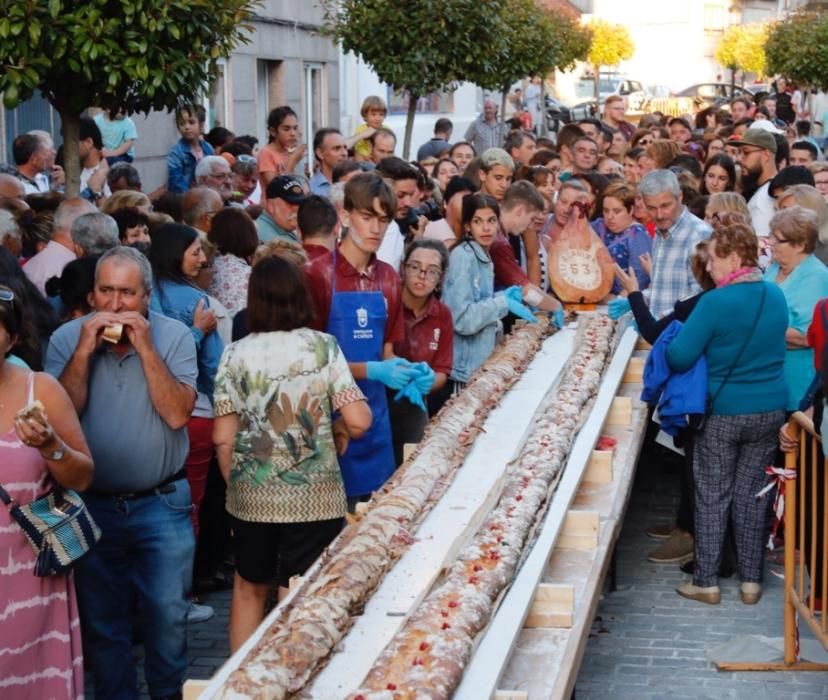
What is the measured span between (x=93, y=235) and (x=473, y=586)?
2.92 meters

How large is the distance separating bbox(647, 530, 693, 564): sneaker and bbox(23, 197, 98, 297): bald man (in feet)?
12.3

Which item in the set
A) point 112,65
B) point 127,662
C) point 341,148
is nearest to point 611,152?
point 341,148

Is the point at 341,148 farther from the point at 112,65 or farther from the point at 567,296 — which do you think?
the point at 112,65

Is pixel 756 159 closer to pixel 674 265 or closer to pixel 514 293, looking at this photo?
pixel 674 265

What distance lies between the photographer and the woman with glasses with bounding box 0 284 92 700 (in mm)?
4941

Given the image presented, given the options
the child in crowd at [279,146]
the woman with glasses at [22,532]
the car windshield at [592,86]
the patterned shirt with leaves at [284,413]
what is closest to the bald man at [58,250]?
the patterned shirt with leaves at [284,413]

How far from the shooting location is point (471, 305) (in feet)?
28.2

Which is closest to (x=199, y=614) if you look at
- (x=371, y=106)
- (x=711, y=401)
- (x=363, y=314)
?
(x=363, y=314)

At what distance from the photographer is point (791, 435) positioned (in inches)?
271

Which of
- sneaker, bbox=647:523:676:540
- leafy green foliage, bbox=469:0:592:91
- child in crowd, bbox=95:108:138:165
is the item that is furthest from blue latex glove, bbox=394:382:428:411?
leafy green foliage, bbox=469:0:592:91

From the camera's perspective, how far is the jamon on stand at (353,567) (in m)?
4.38

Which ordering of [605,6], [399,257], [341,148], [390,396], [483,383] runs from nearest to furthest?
[390,396] → [483,383] → [399,257] → [341,148] → [605,6]

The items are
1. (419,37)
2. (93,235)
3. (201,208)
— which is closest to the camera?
(93,235)

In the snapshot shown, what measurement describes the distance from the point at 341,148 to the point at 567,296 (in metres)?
2.40
